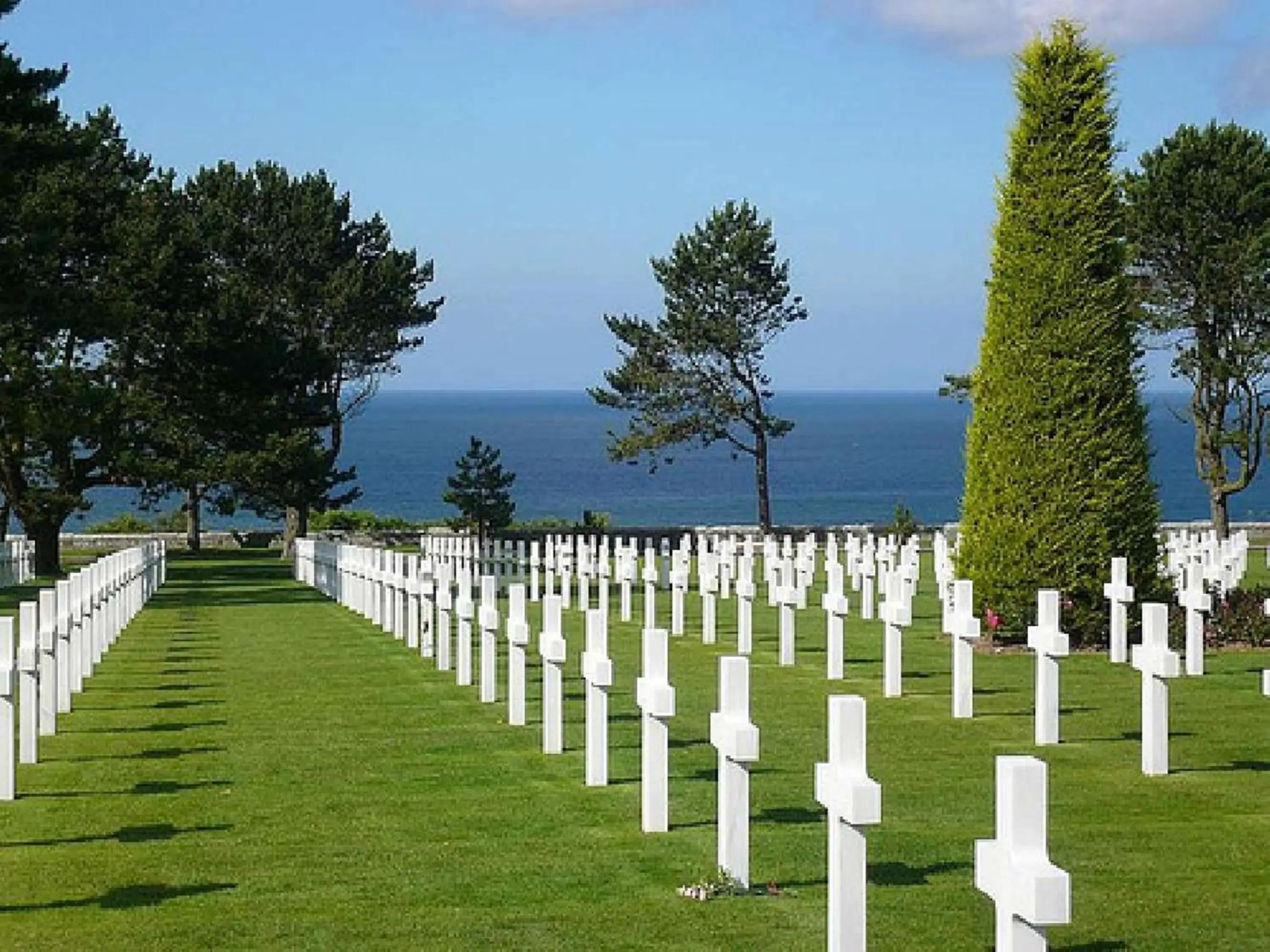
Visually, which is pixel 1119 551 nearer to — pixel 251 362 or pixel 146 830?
pixel 146 830

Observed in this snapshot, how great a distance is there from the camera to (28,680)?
12.9 metres

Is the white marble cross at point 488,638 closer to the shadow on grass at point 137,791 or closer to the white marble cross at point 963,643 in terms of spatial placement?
the white marble cross at point 963,643

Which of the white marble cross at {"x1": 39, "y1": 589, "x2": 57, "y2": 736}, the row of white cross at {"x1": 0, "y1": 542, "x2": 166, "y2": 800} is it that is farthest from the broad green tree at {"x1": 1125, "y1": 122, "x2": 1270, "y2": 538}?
the white marble cross at {"x1": 39, "y1": 589, "x2": 57, "y2": 736}

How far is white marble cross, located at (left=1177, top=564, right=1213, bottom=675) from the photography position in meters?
17.0

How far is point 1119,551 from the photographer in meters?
21.3

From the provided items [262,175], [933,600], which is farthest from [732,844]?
[262,175]

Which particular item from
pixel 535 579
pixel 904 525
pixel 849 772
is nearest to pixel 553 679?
pixel 849 772

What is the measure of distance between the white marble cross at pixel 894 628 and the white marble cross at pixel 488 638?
3.02 m

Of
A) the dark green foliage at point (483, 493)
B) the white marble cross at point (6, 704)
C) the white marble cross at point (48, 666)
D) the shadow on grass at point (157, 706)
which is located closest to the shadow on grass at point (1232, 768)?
the white marble cross at point (6, 704)

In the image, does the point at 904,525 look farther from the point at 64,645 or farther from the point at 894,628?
the point at 64,645

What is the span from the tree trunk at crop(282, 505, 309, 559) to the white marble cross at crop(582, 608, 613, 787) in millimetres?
41692

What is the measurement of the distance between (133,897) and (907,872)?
11.1 ft

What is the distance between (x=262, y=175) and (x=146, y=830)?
49451 millimetres

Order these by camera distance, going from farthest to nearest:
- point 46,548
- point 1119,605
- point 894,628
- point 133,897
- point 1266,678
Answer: point 46,548 → point 1119,605 → point 894,628 → point 1266,678 → point 133,897
